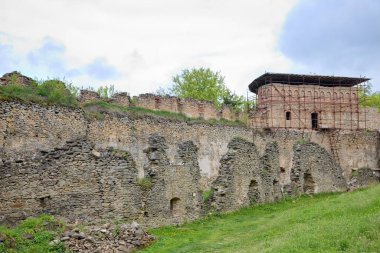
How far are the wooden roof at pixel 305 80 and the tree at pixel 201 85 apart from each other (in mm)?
12409

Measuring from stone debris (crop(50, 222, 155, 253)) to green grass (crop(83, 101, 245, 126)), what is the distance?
6781mm

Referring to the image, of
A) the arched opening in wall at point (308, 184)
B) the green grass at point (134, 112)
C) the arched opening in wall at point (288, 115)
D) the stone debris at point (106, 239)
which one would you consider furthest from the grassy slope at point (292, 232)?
the arched opening in wall at point (288, 115)

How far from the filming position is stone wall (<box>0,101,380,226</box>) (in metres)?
16.0

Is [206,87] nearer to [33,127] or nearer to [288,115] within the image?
[288,115]

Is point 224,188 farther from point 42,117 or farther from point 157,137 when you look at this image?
point 42,117

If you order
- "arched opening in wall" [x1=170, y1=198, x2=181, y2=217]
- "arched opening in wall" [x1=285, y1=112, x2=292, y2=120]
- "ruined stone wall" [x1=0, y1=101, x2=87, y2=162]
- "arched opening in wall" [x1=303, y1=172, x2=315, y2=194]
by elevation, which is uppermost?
"arched opening in wall" [x1=285, y1=112, x2=292, y2=120]

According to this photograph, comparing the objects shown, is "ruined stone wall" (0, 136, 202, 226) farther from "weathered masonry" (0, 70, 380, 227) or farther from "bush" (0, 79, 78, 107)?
"bush" (0, 79, 78, 107)

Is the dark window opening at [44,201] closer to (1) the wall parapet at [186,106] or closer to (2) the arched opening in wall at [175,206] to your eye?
(2) the arched opening in wall at [175,206]

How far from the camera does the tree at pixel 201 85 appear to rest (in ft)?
176

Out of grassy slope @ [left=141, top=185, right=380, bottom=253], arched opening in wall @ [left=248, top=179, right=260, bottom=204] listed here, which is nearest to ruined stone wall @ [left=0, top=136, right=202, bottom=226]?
grassy slope @ [left=141, top=185, right=380, bottom=253]

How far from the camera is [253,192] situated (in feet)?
82.0

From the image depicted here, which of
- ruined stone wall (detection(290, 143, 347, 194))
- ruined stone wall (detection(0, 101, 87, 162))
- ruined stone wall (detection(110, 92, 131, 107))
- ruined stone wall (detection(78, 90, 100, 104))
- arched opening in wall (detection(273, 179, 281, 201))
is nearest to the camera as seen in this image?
ruined stone wall (detection(0, 101, 87, 162))

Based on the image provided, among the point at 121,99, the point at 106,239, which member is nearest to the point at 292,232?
the point at 106,239

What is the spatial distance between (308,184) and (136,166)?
1229cm
